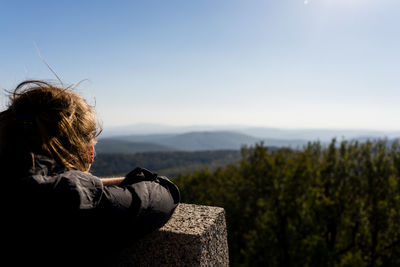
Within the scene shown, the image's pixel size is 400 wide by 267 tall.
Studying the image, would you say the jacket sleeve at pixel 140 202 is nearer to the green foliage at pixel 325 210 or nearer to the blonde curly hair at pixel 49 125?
the blonde curly hair at pixel 49 125

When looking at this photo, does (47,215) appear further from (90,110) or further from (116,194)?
(90,110)

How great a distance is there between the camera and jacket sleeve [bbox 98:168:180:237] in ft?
5.22

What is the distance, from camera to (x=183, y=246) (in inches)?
75.7

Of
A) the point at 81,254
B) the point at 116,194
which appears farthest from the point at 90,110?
the point at 81,254

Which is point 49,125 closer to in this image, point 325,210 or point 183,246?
point 183,246

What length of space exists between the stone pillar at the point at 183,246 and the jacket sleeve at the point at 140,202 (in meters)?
0.16

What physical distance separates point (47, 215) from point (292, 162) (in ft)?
70.1

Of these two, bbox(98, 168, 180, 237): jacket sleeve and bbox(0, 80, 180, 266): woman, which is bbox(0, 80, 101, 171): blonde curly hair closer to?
bbox(0, 80, 180, 266): woman

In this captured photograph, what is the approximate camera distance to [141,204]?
1.70 m

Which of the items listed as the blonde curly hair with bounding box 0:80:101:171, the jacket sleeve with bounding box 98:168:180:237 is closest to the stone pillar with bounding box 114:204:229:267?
the jacket sleeve with bounding box 98:168:180:237

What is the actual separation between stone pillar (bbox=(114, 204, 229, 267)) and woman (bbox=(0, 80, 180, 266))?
0.18m

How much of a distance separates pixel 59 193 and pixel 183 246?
91 centimetres

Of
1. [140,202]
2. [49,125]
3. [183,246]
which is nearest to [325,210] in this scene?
[183,246]

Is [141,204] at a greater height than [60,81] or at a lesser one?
lesser
